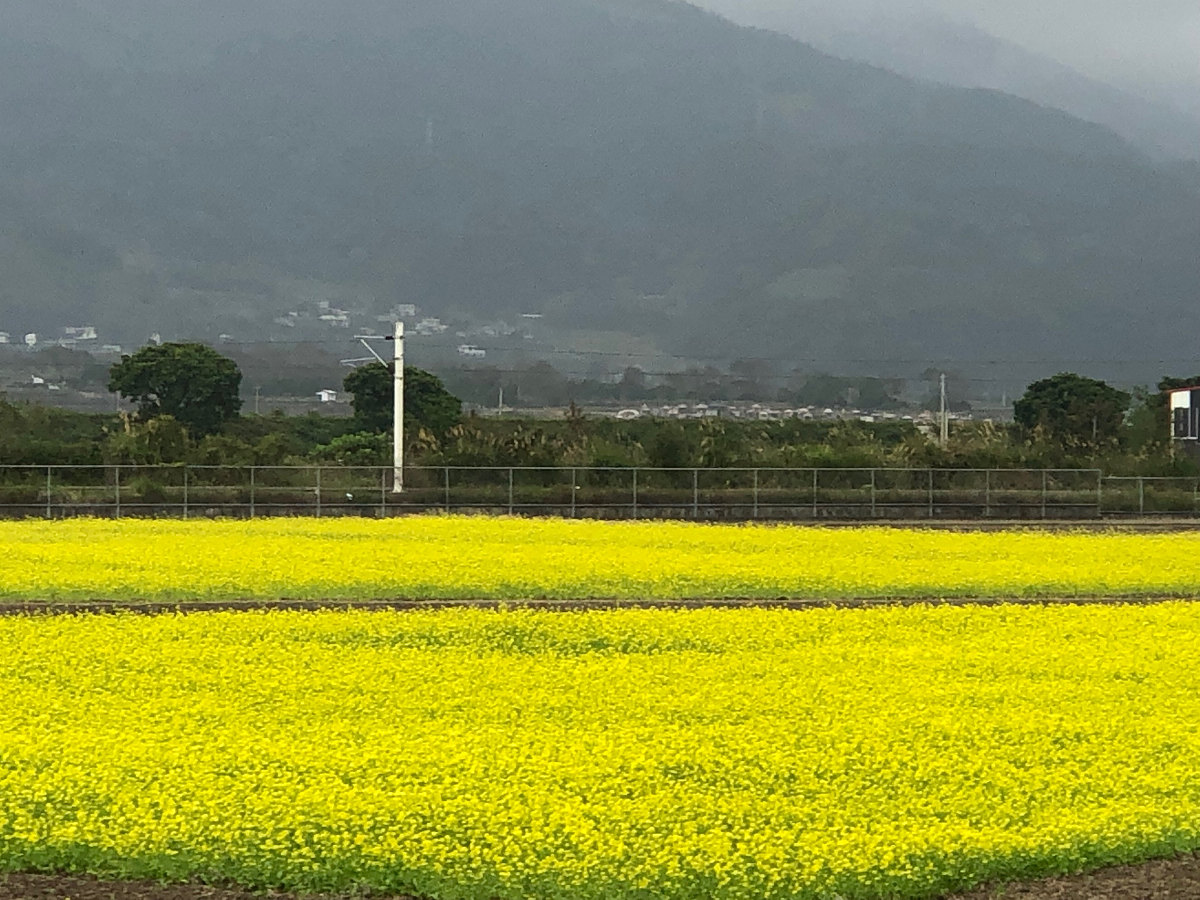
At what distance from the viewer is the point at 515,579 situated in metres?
28.7

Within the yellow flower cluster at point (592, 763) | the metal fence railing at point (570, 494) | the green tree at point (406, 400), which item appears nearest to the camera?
the yellow flower cluster at point (592, 763)

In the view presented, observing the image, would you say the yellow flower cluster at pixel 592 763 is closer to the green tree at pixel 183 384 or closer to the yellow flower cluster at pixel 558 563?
the yellow flower cluster at pixel 558 563

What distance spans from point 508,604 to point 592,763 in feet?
43.1

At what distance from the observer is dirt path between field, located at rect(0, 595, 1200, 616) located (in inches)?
973

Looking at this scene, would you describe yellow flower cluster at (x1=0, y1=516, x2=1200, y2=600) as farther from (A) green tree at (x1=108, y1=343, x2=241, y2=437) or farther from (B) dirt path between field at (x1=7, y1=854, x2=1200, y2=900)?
(A) green tree at (x1=108, y1=343, x2=241, y2=437)

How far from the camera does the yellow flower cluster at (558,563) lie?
27.5 meters

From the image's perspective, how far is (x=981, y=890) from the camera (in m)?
10.5

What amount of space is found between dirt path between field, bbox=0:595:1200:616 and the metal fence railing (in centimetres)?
2459

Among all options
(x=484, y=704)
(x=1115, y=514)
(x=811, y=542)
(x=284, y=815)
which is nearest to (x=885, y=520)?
(x=1115, y=514)

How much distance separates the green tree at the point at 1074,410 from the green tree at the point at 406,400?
33.3 meters

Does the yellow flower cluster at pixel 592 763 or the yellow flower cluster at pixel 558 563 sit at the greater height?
the yellow flower cluster at pixel 558 563

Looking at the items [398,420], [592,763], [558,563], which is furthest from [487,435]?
[592,763]

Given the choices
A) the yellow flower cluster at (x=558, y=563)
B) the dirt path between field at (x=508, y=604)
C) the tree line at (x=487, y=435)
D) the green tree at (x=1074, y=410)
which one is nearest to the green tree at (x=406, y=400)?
the tree line at (x=487, y=435)

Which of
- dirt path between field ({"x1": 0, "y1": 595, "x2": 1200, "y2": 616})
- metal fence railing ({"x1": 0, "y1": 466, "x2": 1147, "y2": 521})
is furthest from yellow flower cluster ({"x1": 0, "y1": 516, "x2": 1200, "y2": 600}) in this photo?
metal fence railing ({"x1": 0, "y1": 466, "x2": 1147, "y2": 521})
